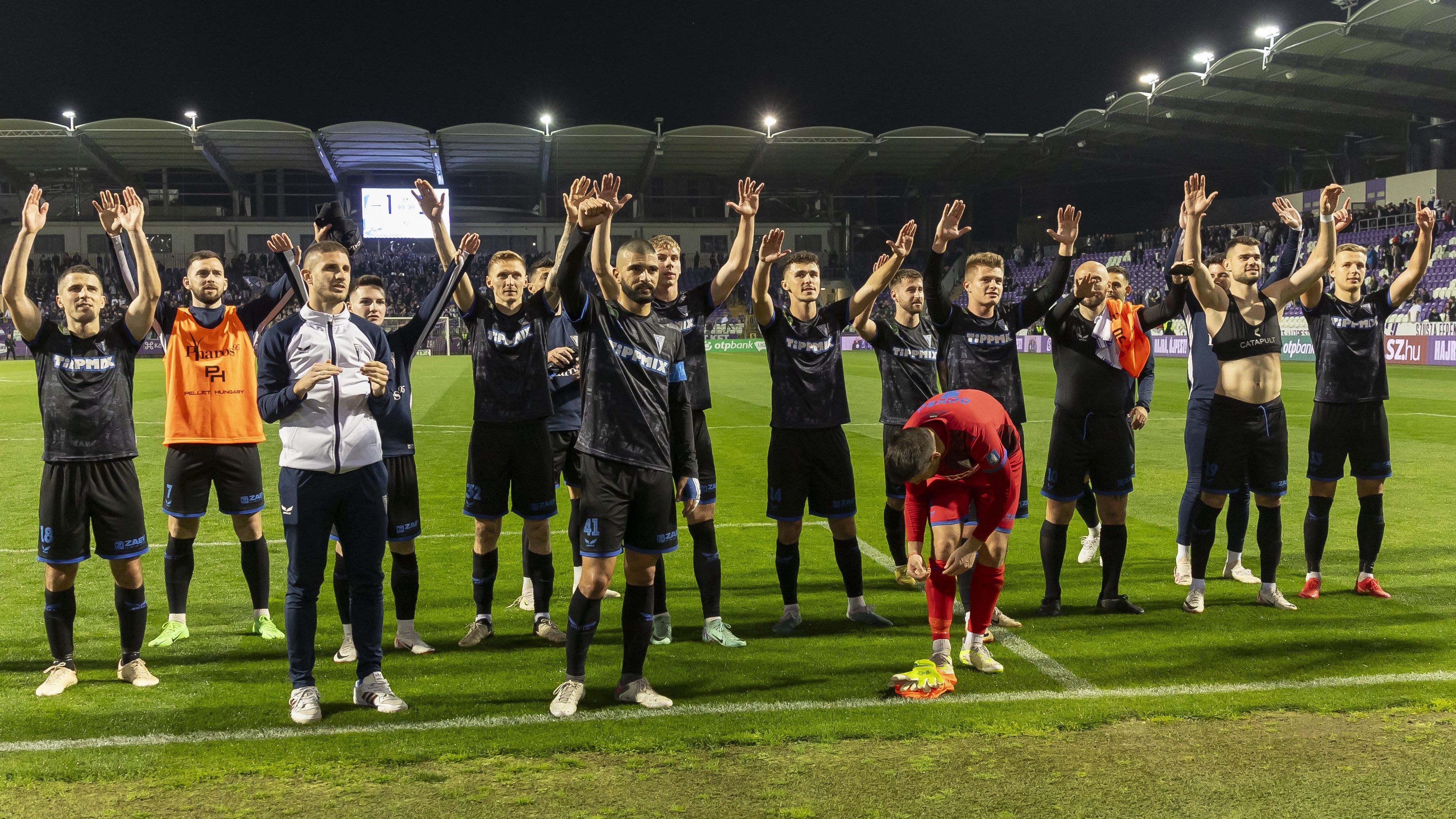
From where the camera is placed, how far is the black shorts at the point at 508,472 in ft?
20.4

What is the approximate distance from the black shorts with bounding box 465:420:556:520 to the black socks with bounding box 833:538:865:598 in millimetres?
1679

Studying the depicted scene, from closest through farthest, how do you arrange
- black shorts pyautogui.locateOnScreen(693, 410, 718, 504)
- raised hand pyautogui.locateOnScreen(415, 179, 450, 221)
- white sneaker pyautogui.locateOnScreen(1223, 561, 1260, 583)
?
raised hand pyautogui.locateOnScreen(415, 179, 450, 221) < black shorts pyautogui.locateOnScreen(693, 410, 718, 504) < white sneaker pyautogui.locateOnScreen(1223, 561, 1260, 583)

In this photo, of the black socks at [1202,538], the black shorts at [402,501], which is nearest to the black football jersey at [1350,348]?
the black socks at [1202,538]

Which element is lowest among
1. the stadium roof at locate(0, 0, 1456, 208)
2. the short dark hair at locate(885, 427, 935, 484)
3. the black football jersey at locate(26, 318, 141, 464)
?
the short dark hair at locate(885, 427, 935, 484)

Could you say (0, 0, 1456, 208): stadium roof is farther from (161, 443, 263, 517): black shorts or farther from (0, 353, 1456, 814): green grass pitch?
(161, 443, 263, 517): black shorts

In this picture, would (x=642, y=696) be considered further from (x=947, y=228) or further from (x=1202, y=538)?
(x=1202, y=538)

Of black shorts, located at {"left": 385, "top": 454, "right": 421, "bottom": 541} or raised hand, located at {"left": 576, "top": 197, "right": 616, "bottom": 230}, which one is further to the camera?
black shorts, located at {"left": 385, "top": 454, "right": 421, "bottom": 541}

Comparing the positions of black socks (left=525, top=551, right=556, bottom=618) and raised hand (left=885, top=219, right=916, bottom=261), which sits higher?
raised hand (left=885, top=219, right=916, bottom=261)

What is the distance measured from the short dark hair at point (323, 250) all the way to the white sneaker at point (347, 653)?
2.13m

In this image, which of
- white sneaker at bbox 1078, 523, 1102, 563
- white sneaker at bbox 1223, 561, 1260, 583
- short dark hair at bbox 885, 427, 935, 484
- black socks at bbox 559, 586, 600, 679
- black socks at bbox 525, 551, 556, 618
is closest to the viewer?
short dark hair at bbox 885, 427, 935, 484

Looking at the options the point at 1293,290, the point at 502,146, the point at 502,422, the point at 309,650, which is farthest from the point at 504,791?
the point at 502,146

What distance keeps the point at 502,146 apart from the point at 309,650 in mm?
50485

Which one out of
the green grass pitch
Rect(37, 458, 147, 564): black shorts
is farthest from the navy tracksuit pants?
Rect(37, 458, 147, 564): black shorts

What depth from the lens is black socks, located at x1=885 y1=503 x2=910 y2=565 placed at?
24.7 ft
